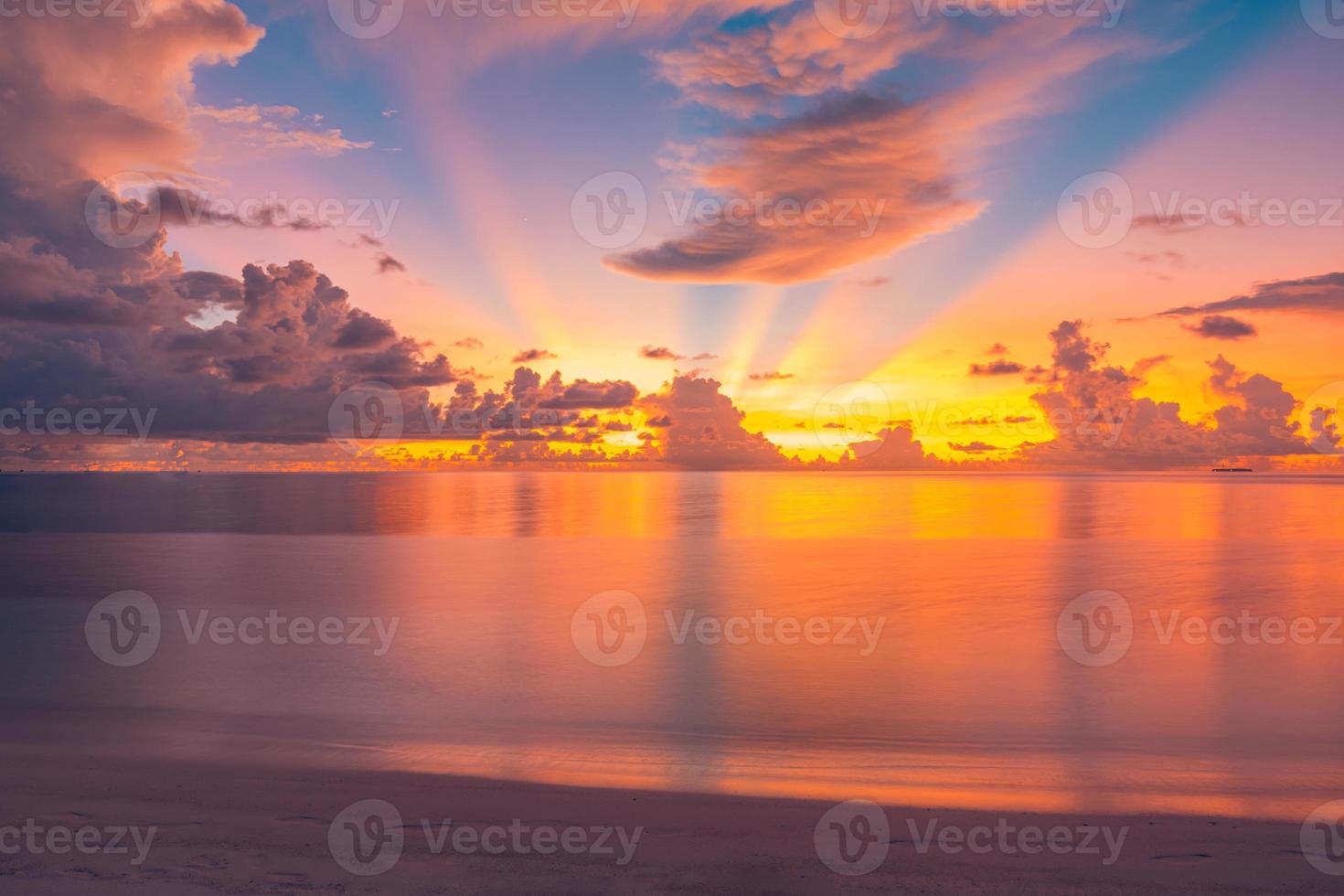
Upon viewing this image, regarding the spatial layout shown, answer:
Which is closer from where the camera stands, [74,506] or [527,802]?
[527,802]

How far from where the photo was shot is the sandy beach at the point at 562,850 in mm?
8070

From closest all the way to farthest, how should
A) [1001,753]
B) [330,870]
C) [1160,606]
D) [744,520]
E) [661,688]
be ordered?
[330,870], [1001,753], [661,688], [1160,606], [744,520]

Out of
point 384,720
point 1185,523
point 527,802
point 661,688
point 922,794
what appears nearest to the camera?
point 527,802

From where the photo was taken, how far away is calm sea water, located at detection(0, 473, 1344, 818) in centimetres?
1296

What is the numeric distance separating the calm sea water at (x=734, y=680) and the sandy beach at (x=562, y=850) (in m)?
1.30

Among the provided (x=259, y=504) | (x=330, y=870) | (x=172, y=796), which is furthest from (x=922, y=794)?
(x=259, y=504)

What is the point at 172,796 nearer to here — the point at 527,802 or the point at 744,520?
the point at 527,802

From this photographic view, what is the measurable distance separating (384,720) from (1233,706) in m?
18.5

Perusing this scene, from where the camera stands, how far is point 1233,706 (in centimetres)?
1734

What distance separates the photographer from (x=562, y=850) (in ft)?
29.0

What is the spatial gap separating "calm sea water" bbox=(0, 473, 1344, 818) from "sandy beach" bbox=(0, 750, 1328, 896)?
1.30 m

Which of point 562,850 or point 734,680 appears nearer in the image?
point 562,850

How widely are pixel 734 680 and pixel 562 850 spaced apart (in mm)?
11339

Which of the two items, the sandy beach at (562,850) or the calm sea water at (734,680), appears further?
the calm sea water at (734,680)
